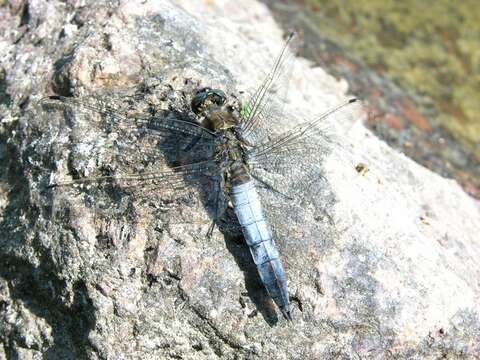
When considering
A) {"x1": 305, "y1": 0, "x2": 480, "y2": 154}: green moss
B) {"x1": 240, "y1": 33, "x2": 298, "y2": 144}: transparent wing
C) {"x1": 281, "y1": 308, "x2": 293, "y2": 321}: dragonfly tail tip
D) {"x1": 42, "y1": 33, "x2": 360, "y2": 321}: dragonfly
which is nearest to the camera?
{"x1": 281, "y1": 308, "x2": 293, "y2": 321}: dragonfly tail tip

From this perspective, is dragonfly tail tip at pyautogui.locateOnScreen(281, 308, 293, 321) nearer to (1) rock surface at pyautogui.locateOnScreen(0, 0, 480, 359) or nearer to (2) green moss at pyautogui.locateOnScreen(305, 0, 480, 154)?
(1) rock surface at pyautogui.locateOnScreen(0, 0, 480, 359)

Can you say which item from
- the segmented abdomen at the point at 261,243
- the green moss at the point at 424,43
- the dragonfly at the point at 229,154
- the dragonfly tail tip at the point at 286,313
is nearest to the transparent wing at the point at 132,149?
the dragonfly at the point at 229,154

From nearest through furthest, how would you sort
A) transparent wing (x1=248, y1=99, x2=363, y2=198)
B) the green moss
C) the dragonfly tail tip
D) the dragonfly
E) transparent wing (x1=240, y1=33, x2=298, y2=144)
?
the dragonfly tail tip
the dragonfly
transparent wing (x1=248, y1=99, x2=363, y2=198)
transparent wing (x1=240, y1=33, x2=298, y2=144)
the green moss

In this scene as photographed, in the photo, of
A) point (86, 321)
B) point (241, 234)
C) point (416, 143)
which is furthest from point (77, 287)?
point (416, 143)

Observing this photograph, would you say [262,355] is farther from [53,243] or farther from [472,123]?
[472,123]

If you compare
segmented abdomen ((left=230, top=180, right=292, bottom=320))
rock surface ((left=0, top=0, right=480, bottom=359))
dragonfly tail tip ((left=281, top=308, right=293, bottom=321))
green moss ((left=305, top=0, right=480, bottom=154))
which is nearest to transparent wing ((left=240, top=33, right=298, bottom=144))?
rock surface ((left=0, top=0, right=480, bottom=359))

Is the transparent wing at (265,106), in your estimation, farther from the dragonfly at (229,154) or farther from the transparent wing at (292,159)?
the transparent wing at (292,159)

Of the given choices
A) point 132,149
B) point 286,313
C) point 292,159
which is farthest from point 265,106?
point 286,313
